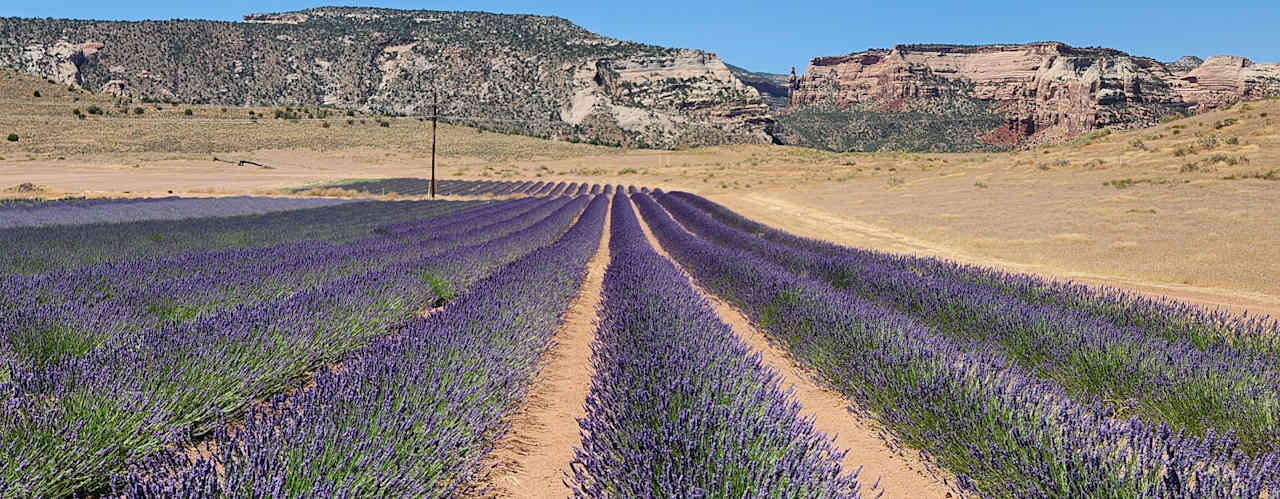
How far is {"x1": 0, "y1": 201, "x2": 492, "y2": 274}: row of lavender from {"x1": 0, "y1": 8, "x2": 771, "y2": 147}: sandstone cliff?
65050 mm

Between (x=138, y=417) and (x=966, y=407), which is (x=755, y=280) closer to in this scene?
(x=966, y=407)

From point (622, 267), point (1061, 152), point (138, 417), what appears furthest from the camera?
point (1061, 152)

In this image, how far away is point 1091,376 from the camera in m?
3.94

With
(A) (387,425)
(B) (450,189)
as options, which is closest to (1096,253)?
(A) (387,425)

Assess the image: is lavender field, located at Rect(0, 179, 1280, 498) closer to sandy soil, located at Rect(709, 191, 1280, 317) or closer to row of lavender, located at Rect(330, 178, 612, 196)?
sandy soil, located at Rect(709, 191, 1280, 317)

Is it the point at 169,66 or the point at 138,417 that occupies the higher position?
the point at 169,66

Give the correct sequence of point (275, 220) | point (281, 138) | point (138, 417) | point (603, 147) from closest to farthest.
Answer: point (138, 417) < point (275, 220) < point (281, 138) < point (603, 147)

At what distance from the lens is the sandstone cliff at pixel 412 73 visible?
80250 mm

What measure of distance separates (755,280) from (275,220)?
9923mm

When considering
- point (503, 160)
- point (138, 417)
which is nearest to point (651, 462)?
point (138, 417)

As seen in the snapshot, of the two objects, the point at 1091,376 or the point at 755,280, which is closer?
the point at 1091,376

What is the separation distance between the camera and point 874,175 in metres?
42.6

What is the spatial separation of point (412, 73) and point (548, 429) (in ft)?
298

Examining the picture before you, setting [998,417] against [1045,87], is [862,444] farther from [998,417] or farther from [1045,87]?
[1045,87]
